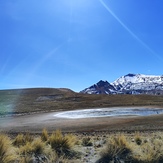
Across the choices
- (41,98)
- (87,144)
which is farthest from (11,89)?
(87,144)

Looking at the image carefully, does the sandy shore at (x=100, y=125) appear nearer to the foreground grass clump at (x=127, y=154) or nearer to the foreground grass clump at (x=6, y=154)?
the foreground grass clump at (x=127, y=154)

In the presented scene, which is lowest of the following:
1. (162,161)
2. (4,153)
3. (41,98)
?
(162,161)

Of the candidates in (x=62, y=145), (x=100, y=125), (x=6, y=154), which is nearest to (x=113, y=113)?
(x=100, y=125)

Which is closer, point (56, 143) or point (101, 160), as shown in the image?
point (101, 160)

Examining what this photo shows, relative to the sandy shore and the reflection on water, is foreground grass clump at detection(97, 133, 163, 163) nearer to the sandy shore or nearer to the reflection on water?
the sandy shore

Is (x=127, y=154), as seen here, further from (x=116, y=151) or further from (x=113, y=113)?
(x=113, y=113)

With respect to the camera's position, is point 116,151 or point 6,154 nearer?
point 6,154

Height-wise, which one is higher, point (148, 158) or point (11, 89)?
point (11, 89)

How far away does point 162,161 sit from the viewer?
712cm

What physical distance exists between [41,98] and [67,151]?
77.1 m

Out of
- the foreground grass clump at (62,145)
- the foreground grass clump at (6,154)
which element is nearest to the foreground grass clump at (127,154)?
the foreground grass clump at (62,145)

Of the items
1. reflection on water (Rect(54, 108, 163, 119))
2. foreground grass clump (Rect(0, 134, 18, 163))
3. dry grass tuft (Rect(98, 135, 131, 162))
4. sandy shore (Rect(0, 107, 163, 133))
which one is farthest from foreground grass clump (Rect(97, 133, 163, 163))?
reflection on water (Rect(54, 108, 163, 119))

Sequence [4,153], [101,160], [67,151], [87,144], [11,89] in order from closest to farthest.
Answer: [4,153]
[101,160]
[67,151]
[87,144]
[11,89]

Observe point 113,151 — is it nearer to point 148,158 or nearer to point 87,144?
point 148,158
